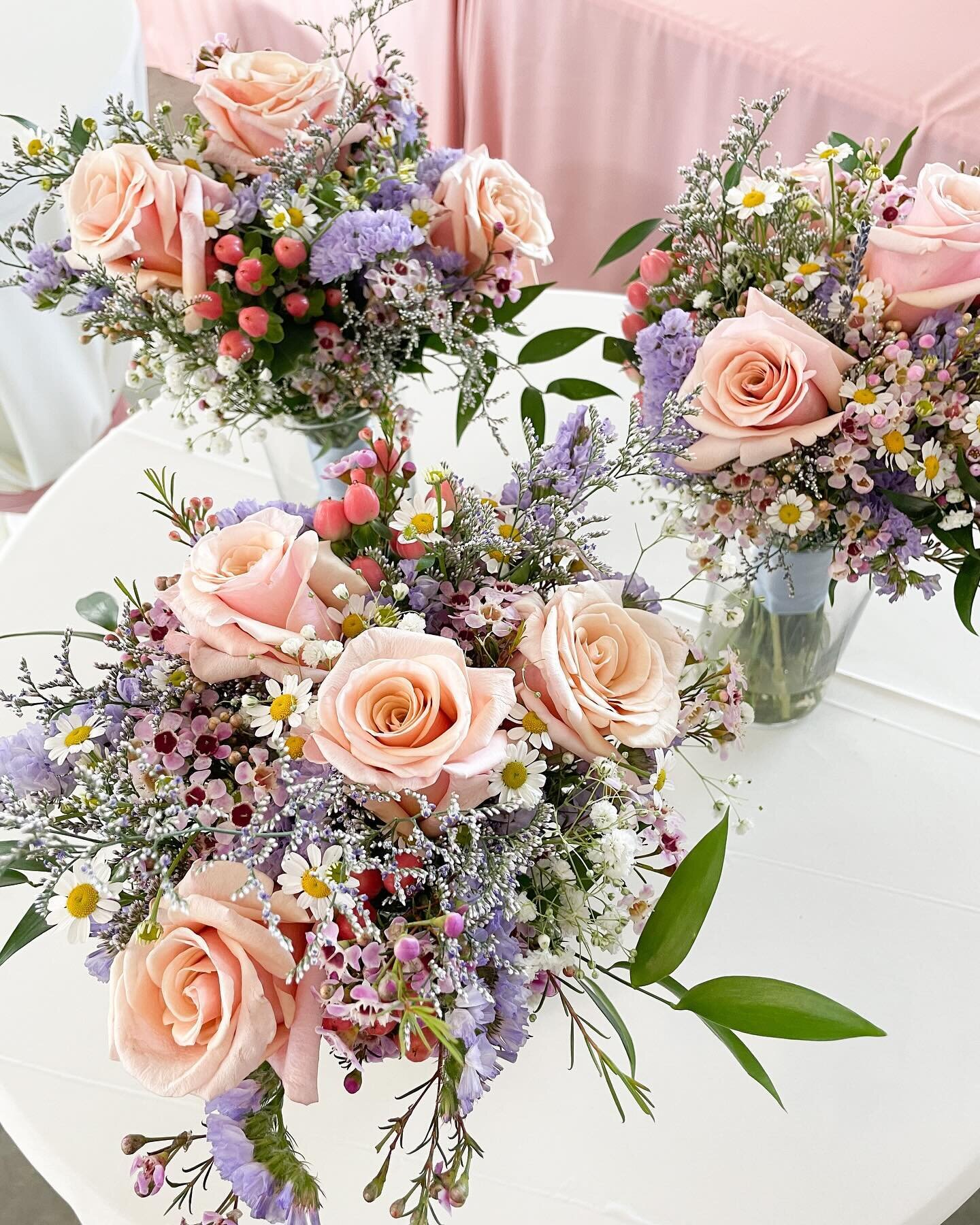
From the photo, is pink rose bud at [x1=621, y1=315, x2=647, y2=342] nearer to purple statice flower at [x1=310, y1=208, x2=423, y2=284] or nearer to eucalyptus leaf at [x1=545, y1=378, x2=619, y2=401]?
eucalyptus leaf at [x1=545, y1=378, x2=619, y2=401]

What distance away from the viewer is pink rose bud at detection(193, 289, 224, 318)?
2.97 ft

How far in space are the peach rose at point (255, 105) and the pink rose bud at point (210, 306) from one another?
129mm

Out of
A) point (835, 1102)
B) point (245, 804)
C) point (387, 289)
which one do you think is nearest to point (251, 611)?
point (245, 804)

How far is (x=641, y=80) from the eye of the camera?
7.06 ft

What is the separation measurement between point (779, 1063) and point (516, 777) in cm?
47

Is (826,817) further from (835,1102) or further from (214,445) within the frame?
(214,445)

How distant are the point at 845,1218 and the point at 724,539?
0.55 m

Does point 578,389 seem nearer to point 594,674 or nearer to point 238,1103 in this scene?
point 594,674

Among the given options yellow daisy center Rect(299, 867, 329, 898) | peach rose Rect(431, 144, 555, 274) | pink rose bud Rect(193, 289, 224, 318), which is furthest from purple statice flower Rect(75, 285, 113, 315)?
yellow daisy center Rect(299, 867, 329, 898)

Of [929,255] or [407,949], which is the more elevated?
[929,255]

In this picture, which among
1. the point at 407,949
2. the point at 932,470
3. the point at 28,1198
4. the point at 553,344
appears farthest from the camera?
the point at 28,1198

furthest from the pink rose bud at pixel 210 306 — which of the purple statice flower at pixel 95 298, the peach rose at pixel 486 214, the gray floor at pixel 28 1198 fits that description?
the gray floor at pixel 28 1198

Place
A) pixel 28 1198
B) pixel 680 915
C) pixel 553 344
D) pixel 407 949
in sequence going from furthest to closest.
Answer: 1. pixel 28 1198
2. pixel 553 344
3. pixel 680 915
4. pixel 407 949

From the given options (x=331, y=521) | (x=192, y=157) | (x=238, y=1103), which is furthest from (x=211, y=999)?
(x=192, y=157)
